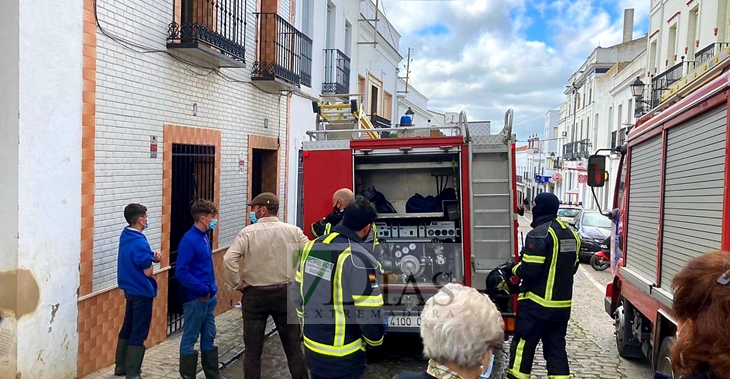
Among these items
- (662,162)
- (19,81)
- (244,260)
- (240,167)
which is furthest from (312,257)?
(240,167)

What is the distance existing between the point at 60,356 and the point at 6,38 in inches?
105

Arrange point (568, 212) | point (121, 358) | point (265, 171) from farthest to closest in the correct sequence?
point (568, 212)
point (265, 171)
point (121, 358)

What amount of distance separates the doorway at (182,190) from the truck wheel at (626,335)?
5249 millimetres

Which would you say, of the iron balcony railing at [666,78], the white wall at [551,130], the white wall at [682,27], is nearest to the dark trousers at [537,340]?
the white wall at [682,27]

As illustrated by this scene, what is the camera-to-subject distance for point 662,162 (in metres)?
4.66

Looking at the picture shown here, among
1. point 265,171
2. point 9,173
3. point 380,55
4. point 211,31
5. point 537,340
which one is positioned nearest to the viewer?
point 9,173

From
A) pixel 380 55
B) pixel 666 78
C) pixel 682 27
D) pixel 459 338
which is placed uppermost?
pixel 682 27

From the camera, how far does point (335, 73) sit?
45.1 ft

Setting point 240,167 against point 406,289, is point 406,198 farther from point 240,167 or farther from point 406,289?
point 240,167

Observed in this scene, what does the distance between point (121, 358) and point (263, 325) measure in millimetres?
1433

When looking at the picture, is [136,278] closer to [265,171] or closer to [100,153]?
[100,153]

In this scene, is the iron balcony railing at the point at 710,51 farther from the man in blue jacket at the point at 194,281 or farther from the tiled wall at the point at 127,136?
the man in blue jacket at the point at 194,281

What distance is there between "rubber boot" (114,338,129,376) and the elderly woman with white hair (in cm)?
392

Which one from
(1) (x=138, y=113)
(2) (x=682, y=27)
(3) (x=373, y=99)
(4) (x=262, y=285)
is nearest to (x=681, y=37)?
(2) (x=682, y=27)
